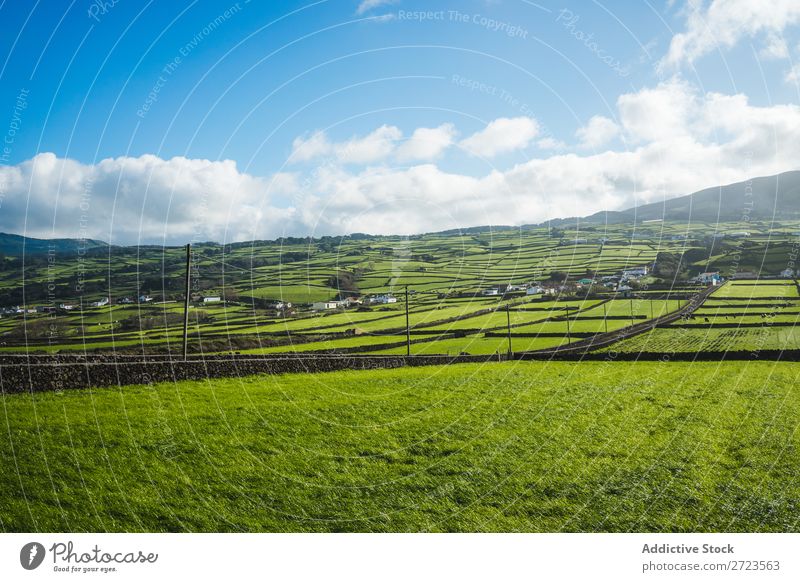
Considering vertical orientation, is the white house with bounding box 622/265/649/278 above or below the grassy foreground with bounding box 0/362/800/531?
above

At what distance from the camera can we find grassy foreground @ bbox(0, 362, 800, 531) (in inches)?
336

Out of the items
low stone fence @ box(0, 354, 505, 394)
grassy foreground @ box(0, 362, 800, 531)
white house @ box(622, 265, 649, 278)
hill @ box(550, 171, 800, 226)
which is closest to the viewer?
grassy foreground @ box(0, 362, 800, 531)

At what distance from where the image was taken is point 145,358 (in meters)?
21.5

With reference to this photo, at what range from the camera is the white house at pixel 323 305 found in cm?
5022

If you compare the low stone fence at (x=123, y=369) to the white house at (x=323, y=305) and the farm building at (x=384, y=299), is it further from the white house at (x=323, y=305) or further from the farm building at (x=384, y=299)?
the farm building at (x=384, y=299)

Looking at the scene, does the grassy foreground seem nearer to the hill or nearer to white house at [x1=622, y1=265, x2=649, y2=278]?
white house at [x1=622, y1=265, x2=649, y2=278]

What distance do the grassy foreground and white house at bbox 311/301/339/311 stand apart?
100ft

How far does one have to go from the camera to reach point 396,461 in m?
11.4

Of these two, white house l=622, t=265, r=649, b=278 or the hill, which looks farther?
the hill

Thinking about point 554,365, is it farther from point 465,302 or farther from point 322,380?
point 465,302

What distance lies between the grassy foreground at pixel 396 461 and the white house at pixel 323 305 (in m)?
30.6

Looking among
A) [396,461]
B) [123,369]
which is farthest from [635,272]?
[123,369]

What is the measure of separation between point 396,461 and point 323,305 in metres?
40.2

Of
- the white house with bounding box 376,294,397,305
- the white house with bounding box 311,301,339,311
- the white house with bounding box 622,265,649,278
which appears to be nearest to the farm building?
the white house with bounding box 376,294,397,305
